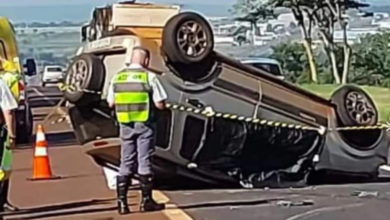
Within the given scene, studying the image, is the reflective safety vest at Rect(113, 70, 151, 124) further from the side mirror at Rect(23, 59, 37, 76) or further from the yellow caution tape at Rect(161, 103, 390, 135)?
the side mirror at Rect(23, 59, 37, 76)

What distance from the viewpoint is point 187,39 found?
45.8ft

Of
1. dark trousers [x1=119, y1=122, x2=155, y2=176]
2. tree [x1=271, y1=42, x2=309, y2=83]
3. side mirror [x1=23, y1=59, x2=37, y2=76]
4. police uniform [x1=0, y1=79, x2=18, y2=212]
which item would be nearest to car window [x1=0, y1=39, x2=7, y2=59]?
side mirror [x1=23, y1=59, x2=37, y2=76]

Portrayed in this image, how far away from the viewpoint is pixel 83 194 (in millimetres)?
14414

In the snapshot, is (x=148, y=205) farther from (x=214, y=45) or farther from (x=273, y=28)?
(x=273, y=28)

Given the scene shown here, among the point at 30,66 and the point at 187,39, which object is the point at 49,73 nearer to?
the point at 30,66

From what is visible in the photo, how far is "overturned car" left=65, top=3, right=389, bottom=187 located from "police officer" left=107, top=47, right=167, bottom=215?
3.97 feet

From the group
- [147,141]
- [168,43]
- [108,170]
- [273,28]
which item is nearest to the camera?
[147,141]

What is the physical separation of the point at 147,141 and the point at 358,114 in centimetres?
391

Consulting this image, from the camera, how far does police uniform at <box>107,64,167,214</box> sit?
12250 mm

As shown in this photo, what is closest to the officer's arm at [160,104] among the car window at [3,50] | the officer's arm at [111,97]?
the officer's arm at [111,97]

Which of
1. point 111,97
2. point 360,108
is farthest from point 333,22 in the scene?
point 111,97

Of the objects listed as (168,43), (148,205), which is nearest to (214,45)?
(168,43)

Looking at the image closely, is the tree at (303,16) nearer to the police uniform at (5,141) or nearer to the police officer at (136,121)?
the police officer at (136,121)

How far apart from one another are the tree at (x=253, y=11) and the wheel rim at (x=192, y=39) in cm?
4198
